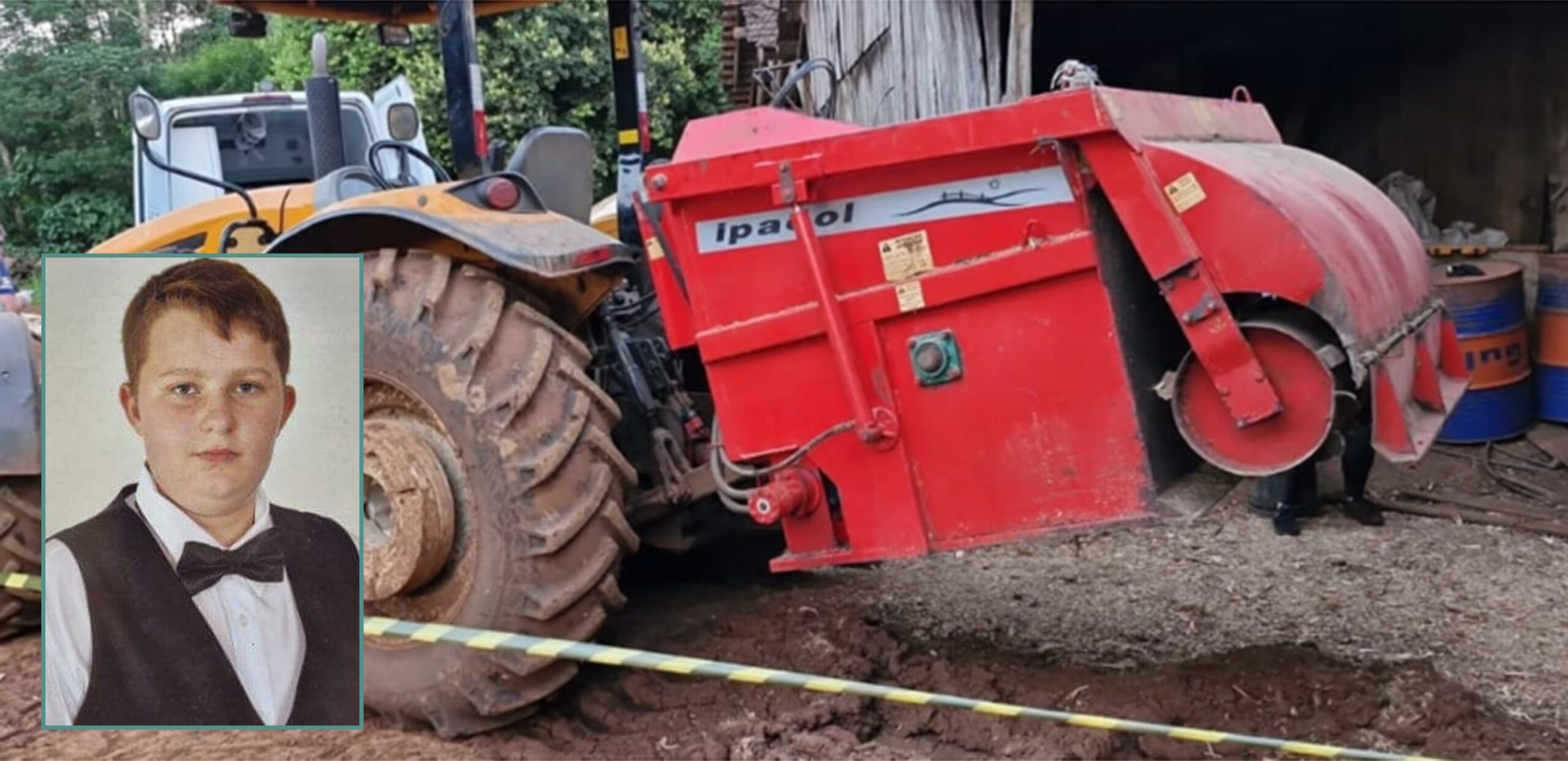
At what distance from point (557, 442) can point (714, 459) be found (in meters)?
0.46

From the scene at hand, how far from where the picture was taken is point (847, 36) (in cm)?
716

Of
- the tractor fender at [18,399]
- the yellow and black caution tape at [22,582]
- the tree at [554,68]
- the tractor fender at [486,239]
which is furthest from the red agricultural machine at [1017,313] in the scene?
the tree at [554,68]

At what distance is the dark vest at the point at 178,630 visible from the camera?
7.54 feet

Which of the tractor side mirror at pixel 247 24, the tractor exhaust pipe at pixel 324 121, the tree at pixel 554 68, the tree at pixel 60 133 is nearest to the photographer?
the tractor exhaust pipe at pixel 324 121

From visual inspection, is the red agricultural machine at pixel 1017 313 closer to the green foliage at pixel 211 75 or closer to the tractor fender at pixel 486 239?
the tractor fender at pixel 486 239

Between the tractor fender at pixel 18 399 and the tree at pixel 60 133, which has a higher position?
the tree at pixel 60 133

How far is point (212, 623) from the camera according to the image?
230cm

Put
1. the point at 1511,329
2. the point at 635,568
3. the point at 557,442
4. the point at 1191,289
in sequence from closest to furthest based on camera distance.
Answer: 1. the point at 1191,289
2. the point at 557,442
3. the point at 635,568
4. the point at 1511,329

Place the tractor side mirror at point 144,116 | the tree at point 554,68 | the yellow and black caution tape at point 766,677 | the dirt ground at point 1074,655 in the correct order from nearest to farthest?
1. the yellow and black caution tape at point 766,677
2. the dirt ground at point 1074,655
3. the tractor side mirror at point 144,116
4. the tree at point 554,68

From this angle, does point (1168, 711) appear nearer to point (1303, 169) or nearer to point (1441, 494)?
point (1303, 169)

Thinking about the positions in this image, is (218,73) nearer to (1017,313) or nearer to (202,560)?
(1017,313)

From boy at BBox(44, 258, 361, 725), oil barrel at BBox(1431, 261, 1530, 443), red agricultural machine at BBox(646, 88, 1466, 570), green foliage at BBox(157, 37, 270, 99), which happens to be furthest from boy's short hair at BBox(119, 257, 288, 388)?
green foliage at BBox(157, 37, 270, 99)

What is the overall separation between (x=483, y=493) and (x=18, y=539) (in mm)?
2003

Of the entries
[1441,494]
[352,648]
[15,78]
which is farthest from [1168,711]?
[15,78]
